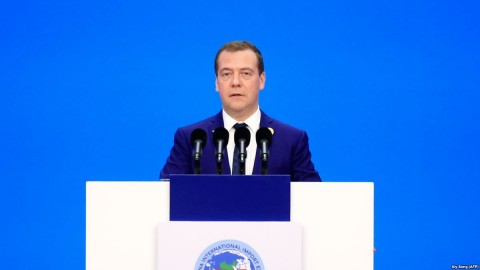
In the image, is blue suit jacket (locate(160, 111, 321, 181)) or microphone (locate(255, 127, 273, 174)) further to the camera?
blue suit jacket (locate(160, 111, 321, 181))

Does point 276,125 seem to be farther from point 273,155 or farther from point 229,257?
point 229,257

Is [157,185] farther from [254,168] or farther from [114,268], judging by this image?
[254,168]

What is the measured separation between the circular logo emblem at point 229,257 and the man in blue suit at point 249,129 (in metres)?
0.76

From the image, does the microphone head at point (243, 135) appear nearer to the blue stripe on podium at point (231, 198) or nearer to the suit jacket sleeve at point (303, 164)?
the blue stripe on podium at point (231, 198)

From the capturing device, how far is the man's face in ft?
9.12

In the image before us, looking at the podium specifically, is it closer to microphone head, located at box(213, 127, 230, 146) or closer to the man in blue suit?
→ microphone head, located at box(213, 127, 230, 146)

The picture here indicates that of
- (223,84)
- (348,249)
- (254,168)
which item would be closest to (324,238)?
(348,249)

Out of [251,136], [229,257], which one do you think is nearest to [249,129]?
[251,136]

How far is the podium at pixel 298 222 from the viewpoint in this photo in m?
2.02

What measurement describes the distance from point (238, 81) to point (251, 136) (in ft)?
0.78

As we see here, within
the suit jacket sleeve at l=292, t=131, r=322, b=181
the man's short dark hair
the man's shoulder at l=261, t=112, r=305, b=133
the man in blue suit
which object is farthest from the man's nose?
the suit jacket sleeve at l=292, t=131, r=322, b=181

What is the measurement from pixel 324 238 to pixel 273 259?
0.17m

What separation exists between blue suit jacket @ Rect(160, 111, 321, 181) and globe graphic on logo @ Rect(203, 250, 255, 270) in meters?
0.77

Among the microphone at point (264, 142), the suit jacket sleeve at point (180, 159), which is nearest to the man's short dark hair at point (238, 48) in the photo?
the suit jacket sleeve at point (180, 159)
